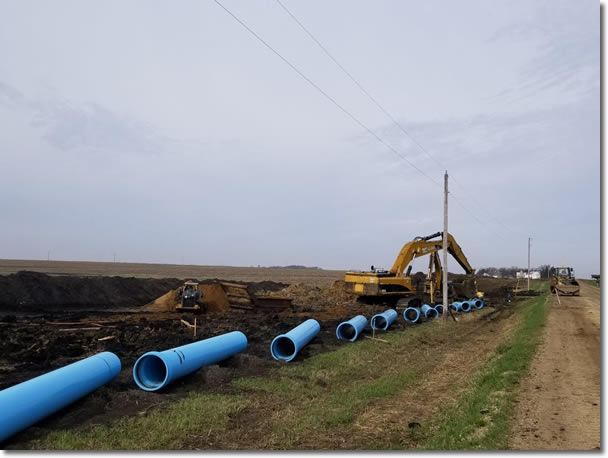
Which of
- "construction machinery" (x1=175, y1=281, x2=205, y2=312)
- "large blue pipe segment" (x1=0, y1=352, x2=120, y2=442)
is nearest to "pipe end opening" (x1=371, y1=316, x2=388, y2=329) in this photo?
"construction machinery" (x1=175, y1=281, x2=205, y2=312)

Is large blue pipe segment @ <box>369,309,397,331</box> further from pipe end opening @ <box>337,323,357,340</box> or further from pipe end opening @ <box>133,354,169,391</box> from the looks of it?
pipe end opening @ <box>133,354,169,391</box>

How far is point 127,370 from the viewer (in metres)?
10.2

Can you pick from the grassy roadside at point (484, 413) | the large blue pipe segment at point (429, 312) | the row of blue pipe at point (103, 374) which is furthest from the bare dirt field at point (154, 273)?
the grassy roadside at point (484, 413)

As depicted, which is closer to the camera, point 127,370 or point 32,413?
point 32,413

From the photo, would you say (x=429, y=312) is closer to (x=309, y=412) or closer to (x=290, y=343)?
(x=290, y=343)

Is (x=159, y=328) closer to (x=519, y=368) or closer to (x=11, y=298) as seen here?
(x=519, y=368)

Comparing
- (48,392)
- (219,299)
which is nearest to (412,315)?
(219,299)

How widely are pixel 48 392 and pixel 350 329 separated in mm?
11138

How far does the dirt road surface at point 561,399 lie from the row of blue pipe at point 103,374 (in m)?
5.63

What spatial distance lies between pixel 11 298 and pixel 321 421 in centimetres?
2633

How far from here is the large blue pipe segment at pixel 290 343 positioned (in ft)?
40.6

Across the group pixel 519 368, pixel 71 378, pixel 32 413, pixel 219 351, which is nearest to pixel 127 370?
pixel 219 351

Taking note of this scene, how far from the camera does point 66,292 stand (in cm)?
3116

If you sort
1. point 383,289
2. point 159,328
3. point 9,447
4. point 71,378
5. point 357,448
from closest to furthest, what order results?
point 9,447 → point 357,448 → point 71,378 → point 159,328 → point 383,289
